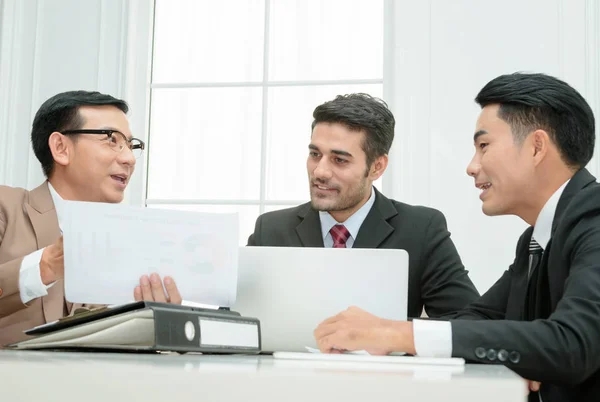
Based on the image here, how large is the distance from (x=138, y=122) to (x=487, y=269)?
1.67m

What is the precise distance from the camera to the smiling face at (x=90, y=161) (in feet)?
8.20

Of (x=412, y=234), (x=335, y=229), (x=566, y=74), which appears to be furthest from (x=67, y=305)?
(x=566, y=74)

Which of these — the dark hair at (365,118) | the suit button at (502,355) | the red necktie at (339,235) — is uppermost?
the dark hair at (365,118)

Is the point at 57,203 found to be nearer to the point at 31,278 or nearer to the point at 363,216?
the point at 31,278

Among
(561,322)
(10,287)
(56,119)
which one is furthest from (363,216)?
(561,322)

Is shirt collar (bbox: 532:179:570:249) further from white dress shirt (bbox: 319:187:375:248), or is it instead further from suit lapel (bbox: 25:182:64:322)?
suit lapel (bbox: 25:182:64:322)

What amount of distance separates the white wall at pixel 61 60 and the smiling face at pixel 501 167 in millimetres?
1840

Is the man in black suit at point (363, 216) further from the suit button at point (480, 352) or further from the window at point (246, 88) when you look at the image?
the suit button at point (480, 352)

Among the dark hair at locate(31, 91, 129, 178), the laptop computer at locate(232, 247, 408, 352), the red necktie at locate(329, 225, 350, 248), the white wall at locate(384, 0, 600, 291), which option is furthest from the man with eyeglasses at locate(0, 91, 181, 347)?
the white wall at locate(384, 0, 600, 291)

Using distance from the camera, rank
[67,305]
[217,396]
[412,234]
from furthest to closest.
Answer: [412,234] < [67,305] < [217,396]

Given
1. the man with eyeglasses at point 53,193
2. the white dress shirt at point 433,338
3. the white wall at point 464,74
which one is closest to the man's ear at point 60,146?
the man with eyeglasses at point 53,193

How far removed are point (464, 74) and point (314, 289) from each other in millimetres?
1819

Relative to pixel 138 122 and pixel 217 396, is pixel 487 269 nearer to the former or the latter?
pixel 138 122

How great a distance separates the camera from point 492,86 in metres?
2.01
